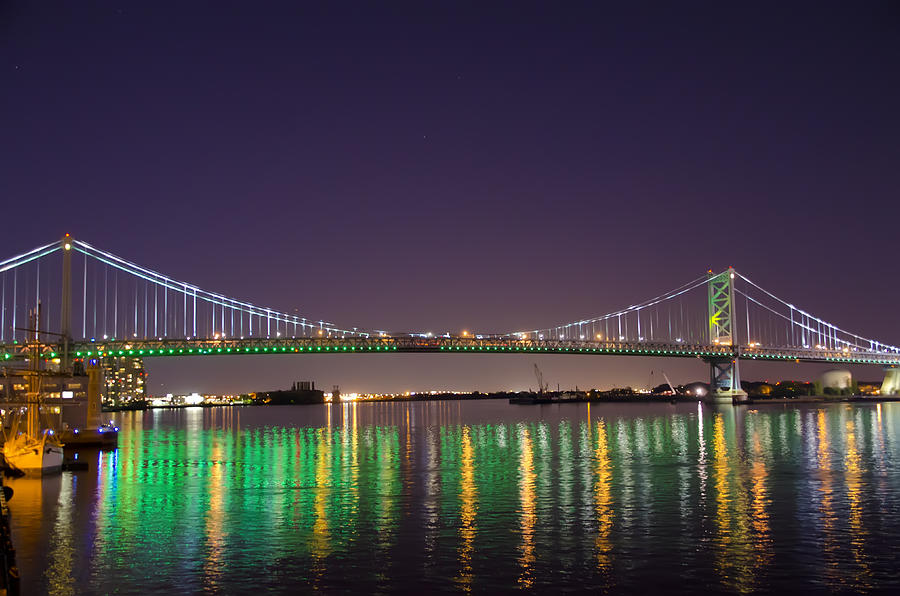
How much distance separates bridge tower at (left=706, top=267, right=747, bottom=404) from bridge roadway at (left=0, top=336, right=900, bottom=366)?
1663 mm

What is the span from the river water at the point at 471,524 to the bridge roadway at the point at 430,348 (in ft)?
126

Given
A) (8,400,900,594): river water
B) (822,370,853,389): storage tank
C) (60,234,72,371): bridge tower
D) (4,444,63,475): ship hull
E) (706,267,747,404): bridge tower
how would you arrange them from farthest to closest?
1. (822,370,853,389): storage tank
2. (706,267,747,404): bridge tower
3. (60,234,72,371): bridge tower
4. (4,444,63,475): ship hull
5. (8,400,900,594): river water

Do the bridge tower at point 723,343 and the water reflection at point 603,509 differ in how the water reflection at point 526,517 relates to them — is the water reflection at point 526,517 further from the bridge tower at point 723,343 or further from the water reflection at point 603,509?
the bridge tower at point 723,343

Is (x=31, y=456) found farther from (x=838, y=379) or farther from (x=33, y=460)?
(x=838, y=379)

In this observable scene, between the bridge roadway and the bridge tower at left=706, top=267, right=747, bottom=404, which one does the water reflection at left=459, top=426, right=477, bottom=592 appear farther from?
the bridge tower at left=706, top=267, right=747, bottom=404

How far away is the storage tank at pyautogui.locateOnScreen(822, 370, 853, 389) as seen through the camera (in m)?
147

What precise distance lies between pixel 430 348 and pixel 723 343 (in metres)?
37.8

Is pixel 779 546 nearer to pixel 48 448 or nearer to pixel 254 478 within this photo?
pixel 254 478

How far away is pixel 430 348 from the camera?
9106cm

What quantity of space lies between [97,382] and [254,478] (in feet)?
83.8

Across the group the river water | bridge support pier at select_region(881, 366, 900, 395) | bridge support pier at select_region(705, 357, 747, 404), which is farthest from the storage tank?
the river water

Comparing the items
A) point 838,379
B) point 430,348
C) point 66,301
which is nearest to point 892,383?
point 838,379

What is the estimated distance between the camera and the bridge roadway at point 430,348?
7562 centimetres

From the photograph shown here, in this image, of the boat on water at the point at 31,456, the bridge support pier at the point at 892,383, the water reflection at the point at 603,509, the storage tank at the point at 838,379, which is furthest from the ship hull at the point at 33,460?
the storage tank at the point at 838,379
